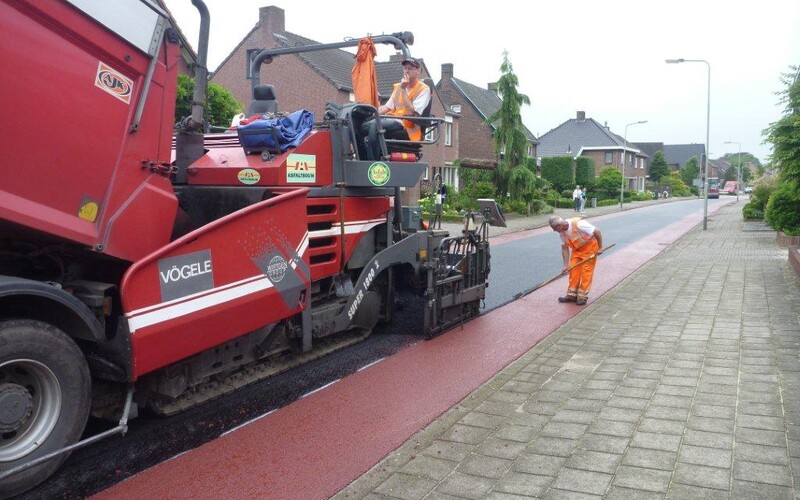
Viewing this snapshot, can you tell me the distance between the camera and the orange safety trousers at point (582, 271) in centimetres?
916

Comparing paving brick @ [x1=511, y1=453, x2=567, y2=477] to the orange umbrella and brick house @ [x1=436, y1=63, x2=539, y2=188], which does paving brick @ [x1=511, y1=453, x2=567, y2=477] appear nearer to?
the orange umbrella

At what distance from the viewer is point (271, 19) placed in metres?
31.8

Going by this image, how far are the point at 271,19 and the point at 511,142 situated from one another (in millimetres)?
13001

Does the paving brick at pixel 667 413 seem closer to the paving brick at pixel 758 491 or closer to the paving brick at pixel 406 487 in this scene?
the paving brick at pixel 758 491

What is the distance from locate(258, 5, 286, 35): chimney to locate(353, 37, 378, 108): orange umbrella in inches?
1066

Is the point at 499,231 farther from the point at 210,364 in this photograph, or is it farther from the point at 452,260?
the point at 210,364

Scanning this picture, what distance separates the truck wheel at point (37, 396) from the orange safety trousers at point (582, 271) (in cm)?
699

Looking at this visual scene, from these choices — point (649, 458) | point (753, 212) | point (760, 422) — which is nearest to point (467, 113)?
point (753, 212)

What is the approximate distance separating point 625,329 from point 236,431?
4.77 metres

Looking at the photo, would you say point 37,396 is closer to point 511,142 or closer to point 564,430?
point 564,430

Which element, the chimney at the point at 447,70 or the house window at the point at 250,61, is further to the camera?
the chimney at the point at 447,70

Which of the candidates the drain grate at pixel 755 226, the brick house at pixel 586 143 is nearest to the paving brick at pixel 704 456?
the drain grate at pixel 755 226

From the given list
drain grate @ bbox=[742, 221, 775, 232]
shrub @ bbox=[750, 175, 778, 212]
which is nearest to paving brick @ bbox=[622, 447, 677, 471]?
drain grate @ bbox=[742, 221, 775, 232]

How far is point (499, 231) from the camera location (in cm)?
2211
